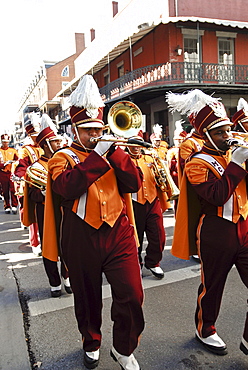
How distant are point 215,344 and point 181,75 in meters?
14.2

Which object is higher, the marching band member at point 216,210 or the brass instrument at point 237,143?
the brass instrument at point 237,143

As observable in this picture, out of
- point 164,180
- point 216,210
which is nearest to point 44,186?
point 164,180

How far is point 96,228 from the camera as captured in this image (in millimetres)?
2631

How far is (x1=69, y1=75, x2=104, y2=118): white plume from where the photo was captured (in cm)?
272

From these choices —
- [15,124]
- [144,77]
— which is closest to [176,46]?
[144,77]

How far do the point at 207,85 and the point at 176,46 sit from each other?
105 inches

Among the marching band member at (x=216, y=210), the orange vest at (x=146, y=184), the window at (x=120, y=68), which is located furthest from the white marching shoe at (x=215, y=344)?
the window at (x=120, y=68)

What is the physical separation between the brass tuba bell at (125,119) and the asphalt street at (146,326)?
1871mm

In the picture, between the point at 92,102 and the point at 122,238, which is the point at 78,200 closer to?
the point at 122,238

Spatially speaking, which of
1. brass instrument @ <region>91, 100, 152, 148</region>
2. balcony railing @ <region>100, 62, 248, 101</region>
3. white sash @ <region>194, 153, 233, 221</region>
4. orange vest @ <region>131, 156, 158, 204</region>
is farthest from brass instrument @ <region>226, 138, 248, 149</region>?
balcony railing @ <region>100, 62, 248, 101</region>

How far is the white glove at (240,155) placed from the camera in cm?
253

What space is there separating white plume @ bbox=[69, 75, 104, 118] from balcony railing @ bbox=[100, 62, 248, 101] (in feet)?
39.8

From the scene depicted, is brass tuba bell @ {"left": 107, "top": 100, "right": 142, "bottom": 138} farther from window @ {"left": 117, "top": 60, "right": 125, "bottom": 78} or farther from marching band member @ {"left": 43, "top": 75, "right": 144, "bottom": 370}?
window @ {"left": 117, "top": 60, "right": 125, "bottom": 78}

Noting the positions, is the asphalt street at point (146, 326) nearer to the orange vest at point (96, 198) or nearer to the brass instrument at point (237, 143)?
the orange vest at point (96, 198)
